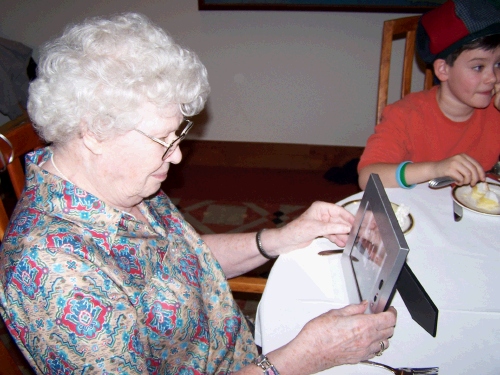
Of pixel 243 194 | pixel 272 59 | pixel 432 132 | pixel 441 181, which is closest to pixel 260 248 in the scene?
pixel 441 181

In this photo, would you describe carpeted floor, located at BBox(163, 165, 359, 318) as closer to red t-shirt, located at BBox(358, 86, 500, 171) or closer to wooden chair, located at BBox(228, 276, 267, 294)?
red t-shirt, located at BBox(358, 86, 500, 171)

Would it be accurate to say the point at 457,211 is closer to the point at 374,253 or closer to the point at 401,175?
the point at 401,175

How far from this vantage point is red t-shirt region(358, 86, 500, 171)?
161cm

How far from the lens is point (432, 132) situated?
1.64m

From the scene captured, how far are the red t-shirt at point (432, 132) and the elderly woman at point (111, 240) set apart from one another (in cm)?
89

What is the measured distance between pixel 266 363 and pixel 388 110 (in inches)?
46.6

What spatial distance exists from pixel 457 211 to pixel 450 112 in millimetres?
544

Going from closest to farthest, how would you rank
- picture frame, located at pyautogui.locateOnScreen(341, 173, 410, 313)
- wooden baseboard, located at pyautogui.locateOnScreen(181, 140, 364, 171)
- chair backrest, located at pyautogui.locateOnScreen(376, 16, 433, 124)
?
picture frame, located at pyautogui.locateOnScreen(341, 173, 410, 313), chair backrest, located at pyautogui.locateOnScreen(376, 16, 433, 124), wooden baseboard, located at pyautogui.locateOnScreen(181, 140, 364, 171)

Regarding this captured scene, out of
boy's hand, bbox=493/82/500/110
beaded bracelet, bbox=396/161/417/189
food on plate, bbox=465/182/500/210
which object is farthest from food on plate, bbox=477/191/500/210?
boy's hand, bbox=493/82/500/110

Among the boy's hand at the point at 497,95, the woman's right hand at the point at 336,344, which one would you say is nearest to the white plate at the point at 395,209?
the woman's right hand at the point at 336,344

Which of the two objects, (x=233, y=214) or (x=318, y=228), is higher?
(x=318, y=228)

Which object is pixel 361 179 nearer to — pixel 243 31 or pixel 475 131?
pixel 475 131

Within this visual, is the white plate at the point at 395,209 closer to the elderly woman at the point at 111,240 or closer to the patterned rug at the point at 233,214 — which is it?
the elderly woman at the point at 111,240

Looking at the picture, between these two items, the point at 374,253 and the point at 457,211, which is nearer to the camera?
the point at 374,253
